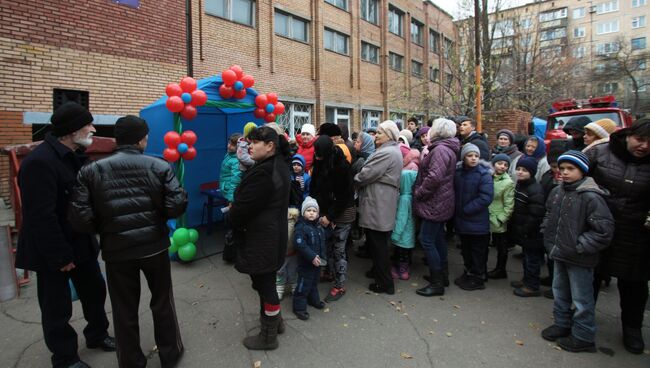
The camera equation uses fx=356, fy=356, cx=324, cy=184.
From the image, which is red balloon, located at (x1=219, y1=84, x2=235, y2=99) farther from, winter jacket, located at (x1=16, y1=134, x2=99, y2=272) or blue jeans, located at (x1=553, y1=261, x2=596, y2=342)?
blue jeans, located at (x1=553, y1=261, x2=596, y2=342)

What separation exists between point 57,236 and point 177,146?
8.57 feet

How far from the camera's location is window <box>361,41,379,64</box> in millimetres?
18375

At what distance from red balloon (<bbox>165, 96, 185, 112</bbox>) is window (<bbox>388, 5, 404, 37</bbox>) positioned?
17.9 m

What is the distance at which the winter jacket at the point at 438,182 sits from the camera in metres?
4.03

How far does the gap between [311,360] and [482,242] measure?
2521mm

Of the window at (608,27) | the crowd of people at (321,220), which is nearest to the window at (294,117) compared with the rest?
the crowd of people at (321,220)

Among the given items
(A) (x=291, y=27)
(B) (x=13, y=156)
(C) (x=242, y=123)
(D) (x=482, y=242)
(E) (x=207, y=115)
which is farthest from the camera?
(A) (x=291, y=27)

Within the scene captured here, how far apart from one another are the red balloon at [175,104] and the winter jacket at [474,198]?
12.5 feet

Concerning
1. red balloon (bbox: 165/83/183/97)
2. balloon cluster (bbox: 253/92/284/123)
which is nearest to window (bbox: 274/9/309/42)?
balloon cluster (bbox: 253/92/284/123)

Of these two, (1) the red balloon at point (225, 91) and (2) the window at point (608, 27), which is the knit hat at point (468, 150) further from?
(2) the window at point (608, 27)

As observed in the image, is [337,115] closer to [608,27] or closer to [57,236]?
[57,236]

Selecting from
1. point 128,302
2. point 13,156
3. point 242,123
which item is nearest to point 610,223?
point 128,302

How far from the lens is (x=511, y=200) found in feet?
14.5

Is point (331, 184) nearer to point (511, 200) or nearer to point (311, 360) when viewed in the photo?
point (311, 360)
